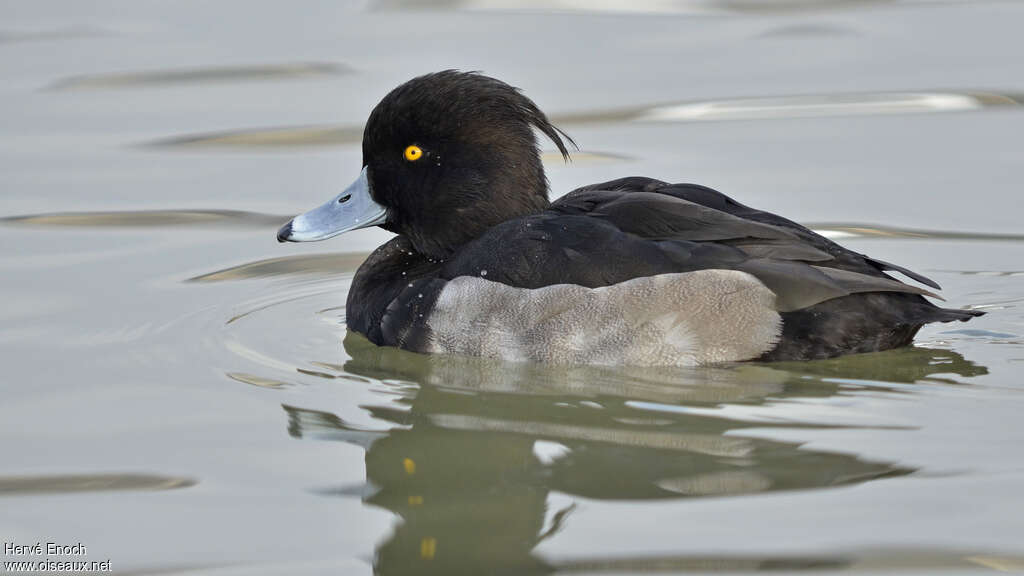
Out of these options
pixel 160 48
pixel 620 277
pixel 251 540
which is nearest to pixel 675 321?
pixel 620 277

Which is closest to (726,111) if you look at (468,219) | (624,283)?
(468,219)

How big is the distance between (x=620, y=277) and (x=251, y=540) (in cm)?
213

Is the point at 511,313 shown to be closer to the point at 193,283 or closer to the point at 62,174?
the point at 193,283

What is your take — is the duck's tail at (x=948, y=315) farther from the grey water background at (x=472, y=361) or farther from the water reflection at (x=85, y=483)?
the water reflection at (x=85, y=483)

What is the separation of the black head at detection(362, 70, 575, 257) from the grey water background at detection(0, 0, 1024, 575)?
71 cm

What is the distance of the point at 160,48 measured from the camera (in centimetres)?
1254

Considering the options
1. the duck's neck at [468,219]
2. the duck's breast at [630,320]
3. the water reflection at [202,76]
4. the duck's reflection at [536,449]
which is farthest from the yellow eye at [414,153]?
the water reflection at [202,76]

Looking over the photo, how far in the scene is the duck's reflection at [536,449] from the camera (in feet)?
16.7

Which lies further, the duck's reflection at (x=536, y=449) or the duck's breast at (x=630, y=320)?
the duck's breast at (x=630, y=320)

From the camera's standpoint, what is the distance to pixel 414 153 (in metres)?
7.45

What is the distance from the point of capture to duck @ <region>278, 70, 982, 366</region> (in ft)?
21.7

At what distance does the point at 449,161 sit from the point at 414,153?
0.16 meters

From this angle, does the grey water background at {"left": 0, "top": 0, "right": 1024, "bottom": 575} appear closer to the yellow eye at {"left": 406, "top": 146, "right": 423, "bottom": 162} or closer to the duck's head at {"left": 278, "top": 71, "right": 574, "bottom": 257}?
the duck's head at {"left": 278, "top": 71, "right": 574, "bottom": 257}

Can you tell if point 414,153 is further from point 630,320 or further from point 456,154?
point 630,320
